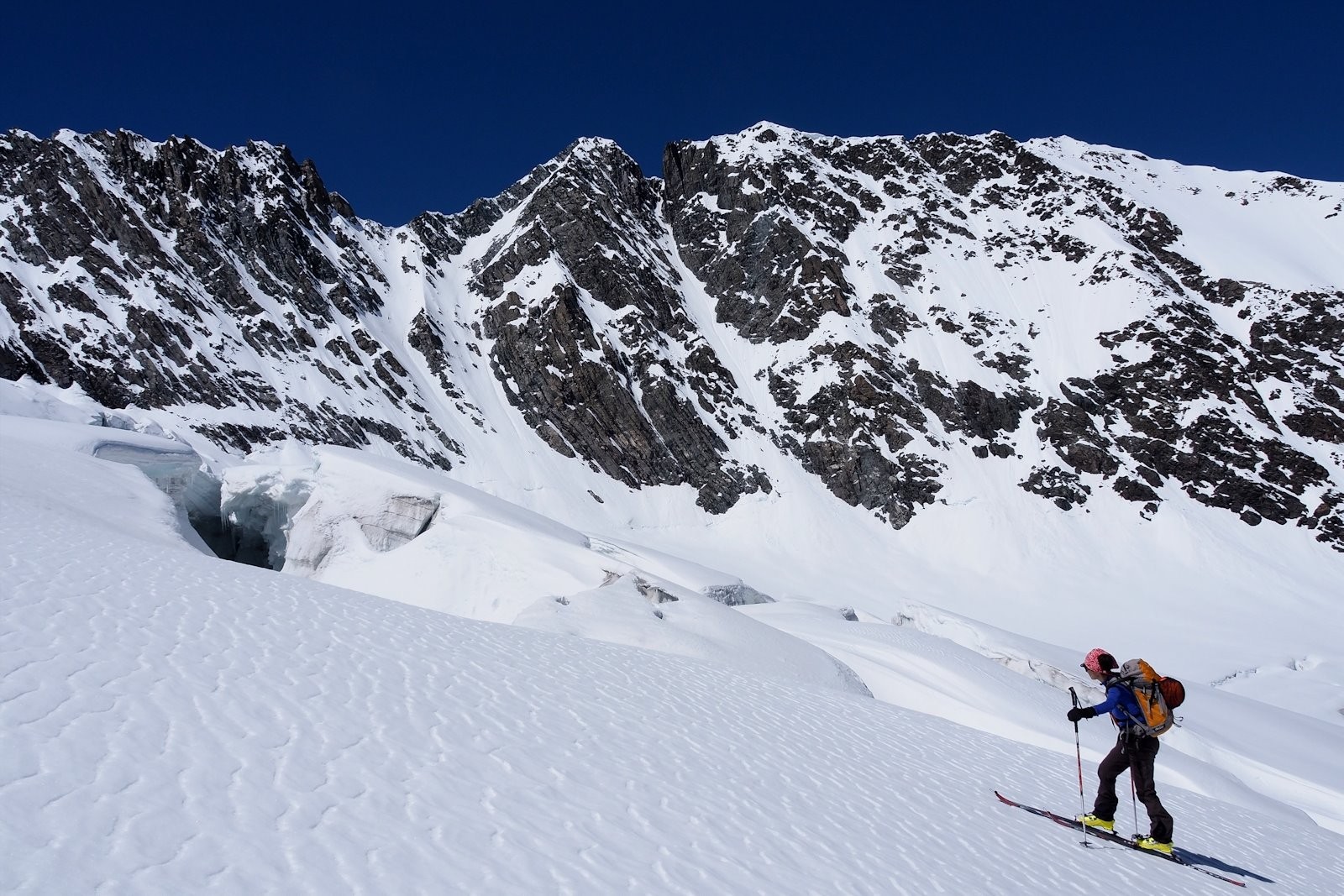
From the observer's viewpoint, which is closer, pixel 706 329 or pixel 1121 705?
pixel 1121 705

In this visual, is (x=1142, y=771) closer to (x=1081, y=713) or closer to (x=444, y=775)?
(x=1081, y=713)

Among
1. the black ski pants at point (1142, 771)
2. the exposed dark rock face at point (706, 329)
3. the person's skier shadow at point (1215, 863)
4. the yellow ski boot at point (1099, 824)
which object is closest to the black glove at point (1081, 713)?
the black ski pants at point (1142, 771)

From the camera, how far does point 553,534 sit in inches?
774

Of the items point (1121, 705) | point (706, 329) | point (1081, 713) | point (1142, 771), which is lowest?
point (1142, 771)

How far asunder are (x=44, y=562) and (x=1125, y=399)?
71.3m

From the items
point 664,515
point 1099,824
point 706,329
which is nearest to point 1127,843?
point 1099,824

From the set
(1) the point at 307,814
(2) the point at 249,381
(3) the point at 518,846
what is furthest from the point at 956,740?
(2) the point at 249,381

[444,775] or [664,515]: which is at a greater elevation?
[664,515]

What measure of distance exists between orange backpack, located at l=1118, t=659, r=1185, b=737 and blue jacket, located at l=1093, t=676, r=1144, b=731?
0.03 m

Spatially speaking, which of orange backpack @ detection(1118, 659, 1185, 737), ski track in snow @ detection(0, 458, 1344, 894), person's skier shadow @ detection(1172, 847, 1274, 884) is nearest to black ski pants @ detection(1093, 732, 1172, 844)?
orange backpack @ detection(1118, 659, 1185, 737)

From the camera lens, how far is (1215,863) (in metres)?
6.90

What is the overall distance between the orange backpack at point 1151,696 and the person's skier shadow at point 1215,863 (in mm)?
1380

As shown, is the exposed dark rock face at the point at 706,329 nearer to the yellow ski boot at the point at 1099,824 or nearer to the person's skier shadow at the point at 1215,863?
the yellow ski boot at the point at 1099,824

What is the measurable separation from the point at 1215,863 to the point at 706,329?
2773 inches
